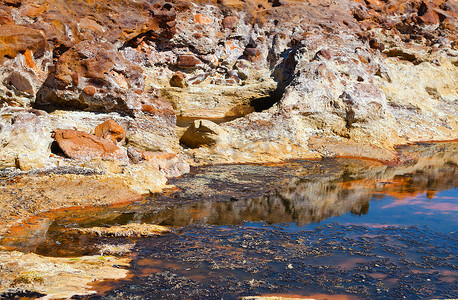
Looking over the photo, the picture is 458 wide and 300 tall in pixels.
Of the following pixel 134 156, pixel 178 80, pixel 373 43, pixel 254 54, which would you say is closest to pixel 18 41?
pixel 134 156

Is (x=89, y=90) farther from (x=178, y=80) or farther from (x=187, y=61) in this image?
(x=187, y=61)

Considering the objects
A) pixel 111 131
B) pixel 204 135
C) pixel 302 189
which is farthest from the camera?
pixel 204 135

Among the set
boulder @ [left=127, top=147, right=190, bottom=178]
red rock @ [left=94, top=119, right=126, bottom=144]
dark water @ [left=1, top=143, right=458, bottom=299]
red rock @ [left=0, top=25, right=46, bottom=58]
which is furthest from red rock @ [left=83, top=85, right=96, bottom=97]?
dark water @ [left=1, top=143, right=458, bottom=299]

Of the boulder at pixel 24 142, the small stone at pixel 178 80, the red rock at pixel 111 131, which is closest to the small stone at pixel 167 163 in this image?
the red rock at pixel 111 131

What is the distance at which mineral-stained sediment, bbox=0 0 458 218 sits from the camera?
9281 millimetres

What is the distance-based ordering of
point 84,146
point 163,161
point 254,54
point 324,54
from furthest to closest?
point 254,54, point 324,54, point 163,161, point 84,146

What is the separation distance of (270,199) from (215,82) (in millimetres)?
13988

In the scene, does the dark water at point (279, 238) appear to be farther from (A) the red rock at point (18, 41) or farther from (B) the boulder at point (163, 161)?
(A) the red rock at point (18, 41)

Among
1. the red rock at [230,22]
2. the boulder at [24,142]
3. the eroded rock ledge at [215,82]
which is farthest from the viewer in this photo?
the red rock at [230,22]

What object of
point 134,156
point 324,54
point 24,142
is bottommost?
point 134,156

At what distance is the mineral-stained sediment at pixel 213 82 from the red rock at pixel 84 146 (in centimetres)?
3

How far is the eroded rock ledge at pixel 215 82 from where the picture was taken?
30.9 ft

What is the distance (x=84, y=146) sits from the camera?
28.2 ft

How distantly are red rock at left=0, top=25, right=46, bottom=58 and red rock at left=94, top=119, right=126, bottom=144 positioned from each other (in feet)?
10.3
